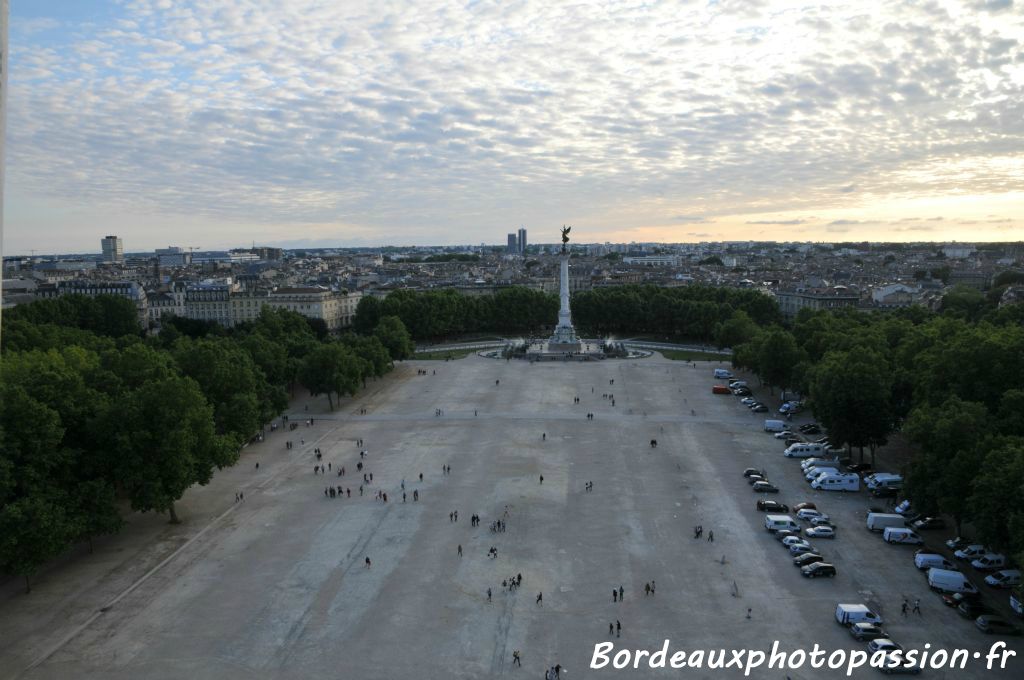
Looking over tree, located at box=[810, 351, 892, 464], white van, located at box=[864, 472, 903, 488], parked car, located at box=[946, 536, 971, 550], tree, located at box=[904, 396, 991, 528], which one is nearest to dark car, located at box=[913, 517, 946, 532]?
parked car, located at box=[946, 536, 971, 550]

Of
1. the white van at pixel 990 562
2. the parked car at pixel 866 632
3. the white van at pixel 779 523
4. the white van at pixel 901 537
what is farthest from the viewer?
the white van at pixel 779 523

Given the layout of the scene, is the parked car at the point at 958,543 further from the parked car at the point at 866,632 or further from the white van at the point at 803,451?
the white van at the point at 803,451

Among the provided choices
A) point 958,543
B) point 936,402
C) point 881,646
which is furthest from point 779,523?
point 936,402

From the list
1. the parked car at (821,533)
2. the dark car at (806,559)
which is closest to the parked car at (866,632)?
the dark car at (806,559)

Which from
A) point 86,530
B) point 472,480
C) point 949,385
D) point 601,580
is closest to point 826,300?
point 949,385

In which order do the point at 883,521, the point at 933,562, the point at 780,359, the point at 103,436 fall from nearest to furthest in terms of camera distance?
the point at 933,562
the point at 103,436
the point at 883,521
the point at 780,359

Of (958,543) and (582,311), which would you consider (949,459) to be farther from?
(582,311)

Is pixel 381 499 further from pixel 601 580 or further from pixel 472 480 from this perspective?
pixel 601 580
